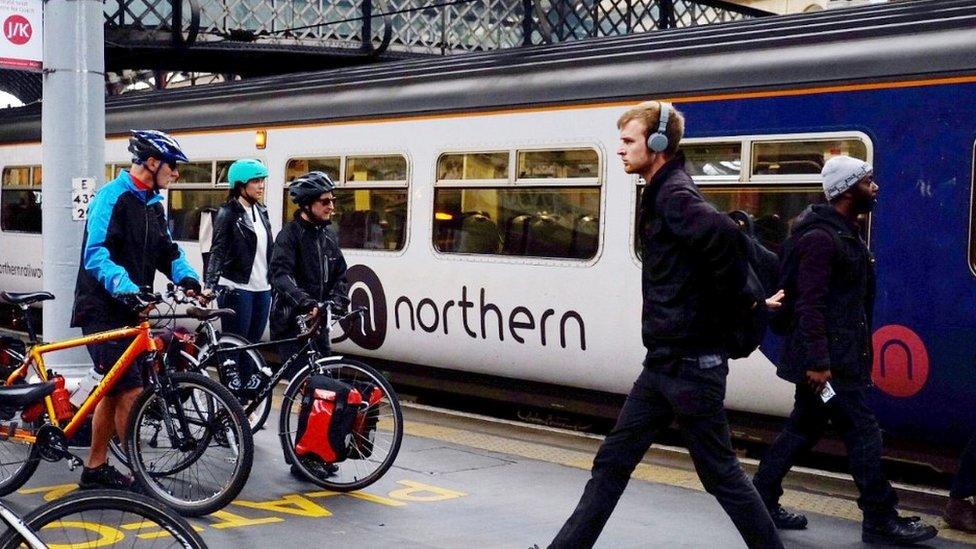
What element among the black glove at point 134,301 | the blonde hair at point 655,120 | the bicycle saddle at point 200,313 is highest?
the blonde hair at point 655,120

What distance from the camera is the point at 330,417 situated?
19.7 feet

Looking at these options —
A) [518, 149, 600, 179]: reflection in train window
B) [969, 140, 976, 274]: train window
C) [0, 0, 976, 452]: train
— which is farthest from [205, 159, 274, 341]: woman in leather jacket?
[969, 140, 976, 274]: train window

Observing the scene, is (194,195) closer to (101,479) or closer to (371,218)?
(371,218)

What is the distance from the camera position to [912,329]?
6.69 meters

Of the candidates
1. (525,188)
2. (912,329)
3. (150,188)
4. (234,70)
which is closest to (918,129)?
(912,329)

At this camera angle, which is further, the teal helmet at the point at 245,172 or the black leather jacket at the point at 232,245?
the black leather jacket at the point at 232,245

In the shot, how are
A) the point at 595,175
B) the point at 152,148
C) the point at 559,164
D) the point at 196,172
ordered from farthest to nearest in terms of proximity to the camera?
1. the point at 196,172
2. the point at 559,164
3. the point at 595,175
4. the point at 152,148

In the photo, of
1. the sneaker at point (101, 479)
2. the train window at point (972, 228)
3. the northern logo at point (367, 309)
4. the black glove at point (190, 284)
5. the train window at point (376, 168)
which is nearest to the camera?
the sneaker at point (101, 479)

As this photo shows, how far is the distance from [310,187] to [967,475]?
3464mm

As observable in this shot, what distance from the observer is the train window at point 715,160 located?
7.49m

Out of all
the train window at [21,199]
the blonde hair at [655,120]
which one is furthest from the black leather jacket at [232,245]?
the train window at [21,199]

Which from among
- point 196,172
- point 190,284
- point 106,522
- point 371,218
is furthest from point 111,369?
point 196,172

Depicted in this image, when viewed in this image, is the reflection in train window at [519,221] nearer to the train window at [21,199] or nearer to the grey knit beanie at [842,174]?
A: the grey knit beanie at [842,174]

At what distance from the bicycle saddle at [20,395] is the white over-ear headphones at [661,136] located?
218 centimetres
